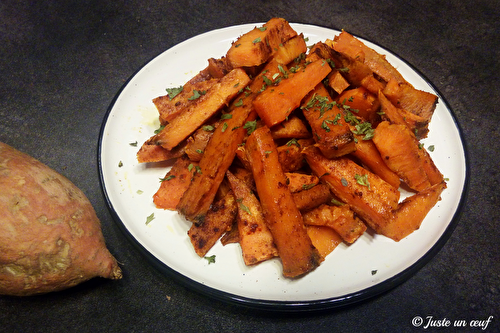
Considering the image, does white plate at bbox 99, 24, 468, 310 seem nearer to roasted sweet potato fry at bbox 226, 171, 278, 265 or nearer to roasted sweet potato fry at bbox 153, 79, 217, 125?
roasted sweet potato fry at bbox 226, 171, 278, 265

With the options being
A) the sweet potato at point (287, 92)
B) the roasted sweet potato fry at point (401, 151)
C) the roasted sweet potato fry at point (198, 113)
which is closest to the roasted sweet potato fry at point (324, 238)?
the roasted sweet potato fry at point (401, 151)

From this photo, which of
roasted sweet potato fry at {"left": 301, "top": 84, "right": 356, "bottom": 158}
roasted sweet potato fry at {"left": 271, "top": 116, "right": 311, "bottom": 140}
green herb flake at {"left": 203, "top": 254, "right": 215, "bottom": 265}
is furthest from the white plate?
roasted sweet potato fry at {"left": 271, "top": 116, "right": 311, "bottom": 140}

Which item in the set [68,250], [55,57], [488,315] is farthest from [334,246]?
[55,57]

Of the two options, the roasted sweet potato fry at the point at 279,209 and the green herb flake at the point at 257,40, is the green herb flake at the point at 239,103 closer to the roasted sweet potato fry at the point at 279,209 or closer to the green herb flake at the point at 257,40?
the roasted sweet potato fry at the point at 279,209

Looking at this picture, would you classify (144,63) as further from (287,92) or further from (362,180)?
(362,180)

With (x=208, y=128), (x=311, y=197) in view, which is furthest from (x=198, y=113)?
(x=311, y=197)
